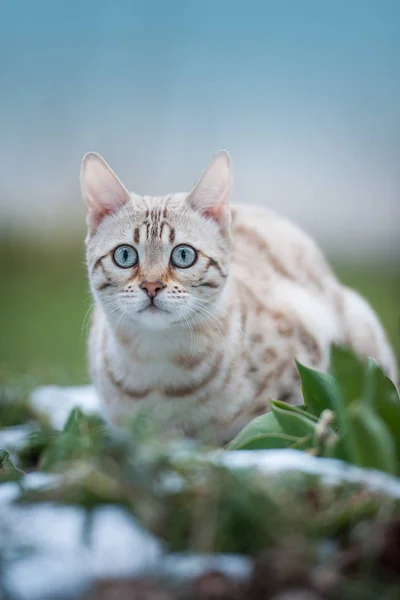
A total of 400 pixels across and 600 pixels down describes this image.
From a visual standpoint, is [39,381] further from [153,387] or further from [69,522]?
[69,522]

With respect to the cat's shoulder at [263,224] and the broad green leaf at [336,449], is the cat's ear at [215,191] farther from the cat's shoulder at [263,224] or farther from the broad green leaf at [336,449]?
the broad green leaf at [336,449]

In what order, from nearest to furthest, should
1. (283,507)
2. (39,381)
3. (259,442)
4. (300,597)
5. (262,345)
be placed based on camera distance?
(300,597)
(283,507)
(259,442)
(262,345)
(39,381)

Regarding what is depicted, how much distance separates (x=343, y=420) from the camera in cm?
95

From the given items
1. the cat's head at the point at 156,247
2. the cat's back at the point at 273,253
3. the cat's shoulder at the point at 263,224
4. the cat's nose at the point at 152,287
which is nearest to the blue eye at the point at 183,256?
the cat's head at the point at 156,247

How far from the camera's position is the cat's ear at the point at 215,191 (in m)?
1.77

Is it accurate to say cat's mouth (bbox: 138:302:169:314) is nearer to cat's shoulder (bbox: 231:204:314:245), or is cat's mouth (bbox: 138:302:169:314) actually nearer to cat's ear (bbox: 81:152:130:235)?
cat's ear (bbox: 81:152:130:235)

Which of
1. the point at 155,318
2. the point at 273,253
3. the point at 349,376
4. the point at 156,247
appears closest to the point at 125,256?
the point at 156,247

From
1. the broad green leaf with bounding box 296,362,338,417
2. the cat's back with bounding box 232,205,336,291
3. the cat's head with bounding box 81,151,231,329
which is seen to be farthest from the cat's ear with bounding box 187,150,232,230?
the broad green leaf with bounding box 296,362,338,417

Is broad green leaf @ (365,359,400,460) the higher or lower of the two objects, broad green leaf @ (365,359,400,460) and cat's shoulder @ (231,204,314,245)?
the lower

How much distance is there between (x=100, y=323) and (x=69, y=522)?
45.6 inches

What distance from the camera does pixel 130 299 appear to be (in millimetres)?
1618

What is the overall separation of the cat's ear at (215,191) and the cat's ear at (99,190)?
0.18 m

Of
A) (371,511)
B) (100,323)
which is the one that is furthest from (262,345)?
(371,511)

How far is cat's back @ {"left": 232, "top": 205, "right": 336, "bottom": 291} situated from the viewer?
2156 millimetres
